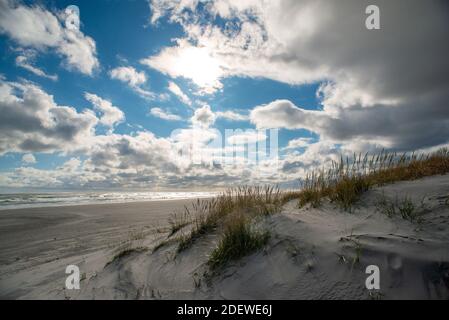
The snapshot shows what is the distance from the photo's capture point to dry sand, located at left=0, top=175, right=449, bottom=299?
8.38 feet

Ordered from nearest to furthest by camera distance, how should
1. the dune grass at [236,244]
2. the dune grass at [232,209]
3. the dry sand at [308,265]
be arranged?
1. the dry sand at [308,265]
2. the dune grass at [236,244]
3. the dune grass at [232,209]

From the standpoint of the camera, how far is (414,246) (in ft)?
9.12

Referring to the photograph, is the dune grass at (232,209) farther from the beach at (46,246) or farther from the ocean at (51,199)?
the ocean at (51,199)

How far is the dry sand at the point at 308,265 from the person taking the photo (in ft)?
8.38

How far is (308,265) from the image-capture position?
9.72 ft

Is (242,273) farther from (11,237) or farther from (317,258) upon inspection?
(11,237)

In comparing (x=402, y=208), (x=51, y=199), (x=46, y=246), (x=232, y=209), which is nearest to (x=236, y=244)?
(x=232, y=209)
